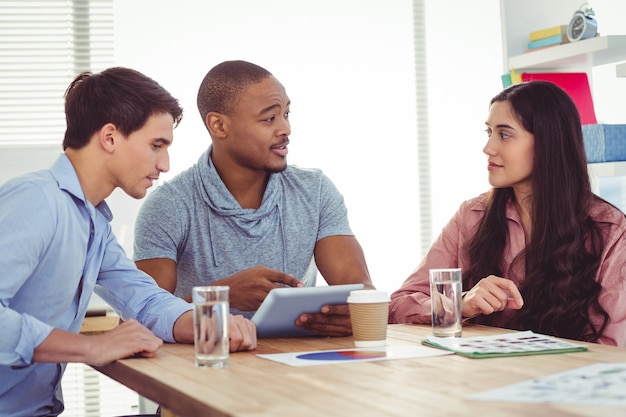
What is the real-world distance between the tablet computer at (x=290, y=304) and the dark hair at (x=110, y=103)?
0.52 meters

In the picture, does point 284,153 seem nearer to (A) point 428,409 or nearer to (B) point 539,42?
(B) point 539,42

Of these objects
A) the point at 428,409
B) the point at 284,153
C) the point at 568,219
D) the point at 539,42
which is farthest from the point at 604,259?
the point at 428,409

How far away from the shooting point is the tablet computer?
1792 millimetres

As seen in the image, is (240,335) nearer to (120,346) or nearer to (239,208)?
(120,346)

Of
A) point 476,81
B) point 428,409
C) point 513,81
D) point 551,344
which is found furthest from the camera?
point 476,81

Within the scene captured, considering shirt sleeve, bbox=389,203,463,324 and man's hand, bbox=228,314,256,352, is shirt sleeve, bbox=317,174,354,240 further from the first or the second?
man's hand, bbox=228,314,256,352

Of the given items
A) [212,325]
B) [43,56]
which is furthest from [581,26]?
[43,56]

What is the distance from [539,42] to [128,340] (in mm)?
2157

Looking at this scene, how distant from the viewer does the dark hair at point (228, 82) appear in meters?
2.68

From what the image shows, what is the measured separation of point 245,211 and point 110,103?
2.24 feet

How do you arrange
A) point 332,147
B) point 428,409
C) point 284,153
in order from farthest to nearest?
point 332,147
point 284,153
point 428,409

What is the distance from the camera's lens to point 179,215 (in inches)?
98.8

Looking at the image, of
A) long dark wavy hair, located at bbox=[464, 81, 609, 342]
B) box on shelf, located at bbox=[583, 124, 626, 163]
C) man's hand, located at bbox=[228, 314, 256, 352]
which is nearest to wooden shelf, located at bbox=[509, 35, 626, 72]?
box on shelf, located at bbox=[583, 124, 626, 163]

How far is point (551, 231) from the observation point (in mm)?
2459
